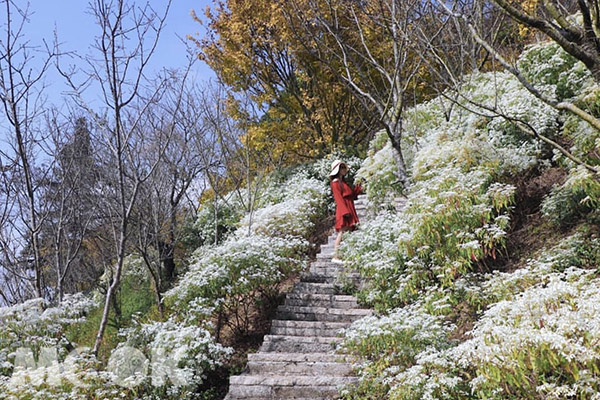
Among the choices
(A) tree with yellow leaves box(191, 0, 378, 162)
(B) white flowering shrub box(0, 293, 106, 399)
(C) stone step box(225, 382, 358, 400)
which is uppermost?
(A) tree with yellow leaves box(191, 0, 378, 162)

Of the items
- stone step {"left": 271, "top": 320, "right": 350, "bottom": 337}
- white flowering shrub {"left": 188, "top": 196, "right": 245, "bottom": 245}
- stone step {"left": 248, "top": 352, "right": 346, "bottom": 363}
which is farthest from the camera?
white flowering shrub {"left": 188, "top": 196, "right": 245, "bottom": 245}

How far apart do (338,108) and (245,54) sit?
3052 millimetres

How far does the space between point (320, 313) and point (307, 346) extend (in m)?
0.75

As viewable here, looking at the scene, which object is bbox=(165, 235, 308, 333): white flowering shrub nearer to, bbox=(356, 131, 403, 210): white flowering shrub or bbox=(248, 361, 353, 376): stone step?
bbox=(248, 361, 353, 376): stone step

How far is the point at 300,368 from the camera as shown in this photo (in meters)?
5.11

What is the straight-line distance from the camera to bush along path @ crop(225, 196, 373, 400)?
4.82 meters

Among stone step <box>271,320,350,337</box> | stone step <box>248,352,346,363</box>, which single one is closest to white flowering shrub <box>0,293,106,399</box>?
stone step <box>248,352,346,363</box>

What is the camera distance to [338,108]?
13.3 metres

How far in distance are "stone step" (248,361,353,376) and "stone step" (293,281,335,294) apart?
5.36 feet

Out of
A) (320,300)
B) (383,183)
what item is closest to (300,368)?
(320,300)

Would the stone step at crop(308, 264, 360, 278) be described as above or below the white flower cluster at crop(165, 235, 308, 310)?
below

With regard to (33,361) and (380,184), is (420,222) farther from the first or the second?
(33,361)

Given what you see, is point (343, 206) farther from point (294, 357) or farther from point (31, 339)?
point (31, 339)

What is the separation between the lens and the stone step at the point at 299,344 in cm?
559
